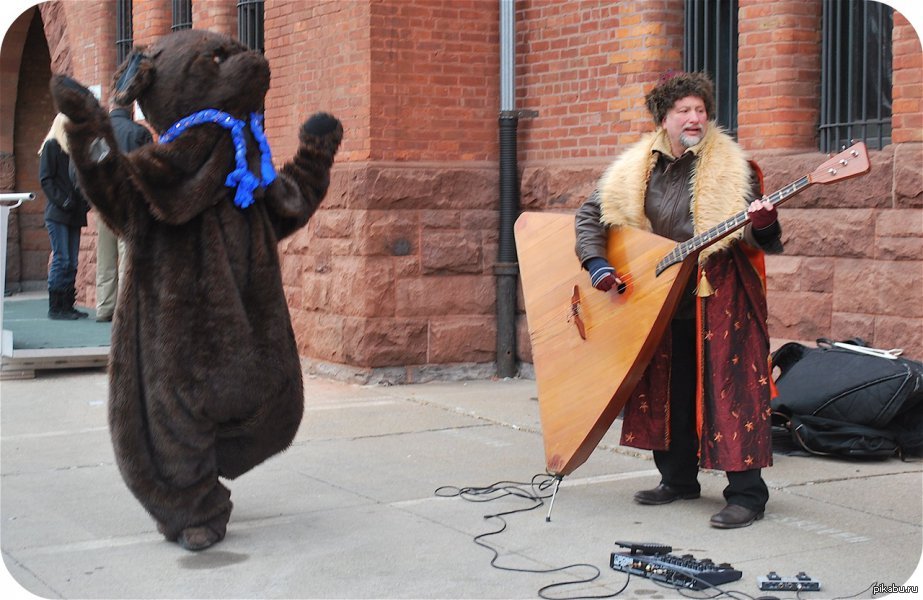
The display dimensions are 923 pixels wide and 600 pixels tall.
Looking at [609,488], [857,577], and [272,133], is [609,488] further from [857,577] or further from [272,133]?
[272,133]

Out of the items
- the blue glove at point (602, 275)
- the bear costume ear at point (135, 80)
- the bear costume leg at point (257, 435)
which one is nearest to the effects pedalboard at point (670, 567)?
the blue glove at point (602, 275)

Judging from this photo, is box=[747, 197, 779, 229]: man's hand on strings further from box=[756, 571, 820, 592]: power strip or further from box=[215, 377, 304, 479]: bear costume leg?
box=[215, 377, 304, 479]: bear costume leg

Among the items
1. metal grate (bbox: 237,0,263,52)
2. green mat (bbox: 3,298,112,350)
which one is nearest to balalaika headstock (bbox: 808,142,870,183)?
green mat (bbox: 3,298,112,350)

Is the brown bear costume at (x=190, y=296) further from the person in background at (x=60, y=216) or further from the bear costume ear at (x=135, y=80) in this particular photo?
the person in background at (x=60, y=216)

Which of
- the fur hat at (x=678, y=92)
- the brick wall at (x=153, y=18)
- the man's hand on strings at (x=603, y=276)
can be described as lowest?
the man's hand on strings at (x=603, y=276)

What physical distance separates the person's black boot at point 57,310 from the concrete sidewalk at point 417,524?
479cm

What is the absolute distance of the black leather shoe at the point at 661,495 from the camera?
19.0 feet

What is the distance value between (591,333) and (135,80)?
219 cm

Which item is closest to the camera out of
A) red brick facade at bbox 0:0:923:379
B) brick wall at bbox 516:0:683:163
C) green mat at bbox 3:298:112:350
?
brick wall at bbox 516:0:683:163

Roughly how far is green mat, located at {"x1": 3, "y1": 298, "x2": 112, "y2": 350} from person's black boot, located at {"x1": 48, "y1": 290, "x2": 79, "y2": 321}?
89 mm

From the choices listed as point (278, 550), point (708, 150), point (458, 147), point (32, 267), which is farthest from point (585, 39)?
point (32, 267)

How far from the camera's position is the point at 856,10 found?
7.66 meters

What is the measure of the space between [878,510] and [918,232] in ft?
6.29

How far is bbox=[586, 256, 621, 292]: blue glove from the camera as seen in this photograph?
5.43 m
